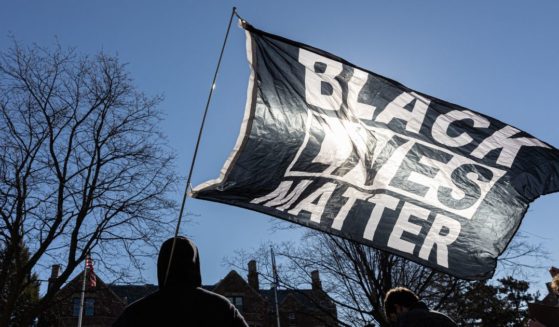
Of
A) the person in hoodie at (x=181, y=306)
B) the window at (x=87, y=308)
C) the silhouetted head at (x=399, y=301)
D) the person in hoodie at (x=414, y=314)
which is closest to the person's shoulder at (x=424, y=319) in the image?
the person in hoodie at (x=414, y=314)

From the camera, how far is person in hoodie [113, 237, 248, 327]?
248 centimetres

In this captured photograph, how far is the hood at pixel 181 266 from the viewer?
8.79ft

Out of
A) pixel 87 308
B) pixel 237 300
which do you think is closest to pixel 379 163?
pixel 237 300

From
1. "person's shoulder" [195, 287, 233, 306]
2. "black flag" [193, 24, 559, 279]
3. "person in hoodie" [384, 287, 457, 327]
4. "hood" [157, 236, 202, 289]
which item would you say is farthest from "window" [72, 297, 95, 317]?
"person's shoulder" [195, 287, 233, 306]

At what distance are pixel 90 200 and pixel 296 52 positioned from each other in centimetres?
837

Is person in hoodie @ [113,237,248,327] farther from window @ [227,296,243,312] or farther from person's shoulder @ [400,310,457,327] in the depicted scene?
window @ [227,296,243,312]

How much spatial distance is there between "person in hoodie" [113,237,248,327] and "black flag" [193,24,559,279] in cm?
112

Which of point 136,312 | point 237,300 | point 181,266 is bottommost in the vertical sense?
point 237,300

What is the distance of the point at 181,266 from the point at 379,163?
2.53m

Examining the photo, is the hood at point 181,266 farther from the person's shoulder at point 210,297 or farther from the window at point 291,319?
the window at point 291,319

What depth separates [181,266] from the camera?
8.90ft

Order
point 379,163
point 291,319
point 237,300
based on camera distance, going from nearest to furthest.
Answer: point 379,163 → point 237,300 → point 291,319

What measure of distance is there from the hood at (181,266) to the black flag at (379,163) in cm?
97

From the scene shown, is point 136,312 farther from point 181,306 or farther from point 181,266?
point 181,266
